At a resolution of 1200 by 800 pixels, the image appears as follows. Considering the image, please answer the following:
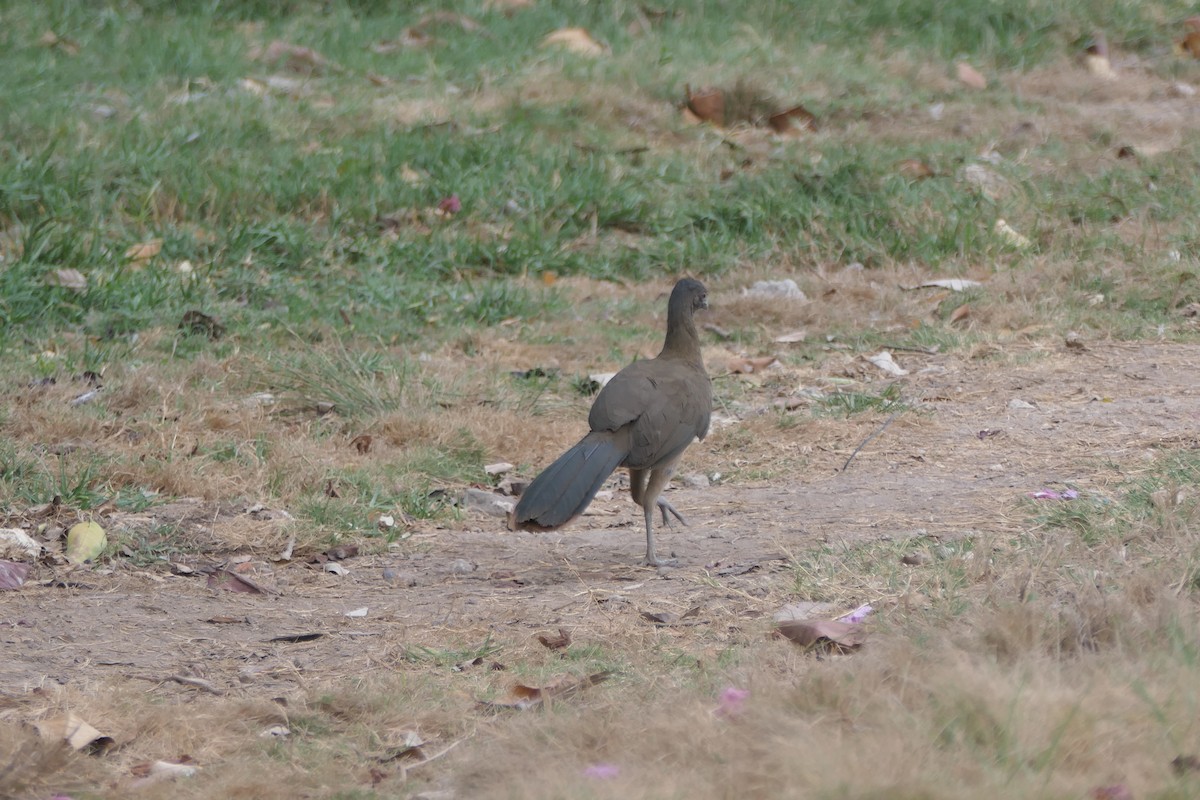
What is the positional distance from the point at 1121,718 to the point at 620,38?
32.4 ft

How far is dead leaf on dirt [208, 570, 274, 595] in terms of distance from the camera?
4.69 meters

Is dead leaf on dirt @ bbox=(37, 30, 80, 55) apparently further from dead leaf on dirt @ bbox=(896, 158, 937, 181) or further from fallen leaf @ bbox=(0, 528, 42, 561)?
fallen leaf @ bbox=(0, 528, 42, 561)

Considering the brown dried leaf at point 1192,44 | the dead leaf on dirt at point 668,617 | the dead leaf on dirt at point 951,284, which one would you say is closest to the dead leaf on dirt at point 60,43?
the dead leaf on dirt at point 951,284

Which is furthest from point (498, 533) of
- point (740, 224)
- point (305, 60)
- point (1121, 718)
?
point (305, 60)

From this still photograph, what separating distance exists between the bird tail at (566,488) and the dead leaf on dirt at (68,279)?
152 inches

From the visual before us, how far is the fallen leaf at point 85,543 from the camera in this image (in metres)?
4.82

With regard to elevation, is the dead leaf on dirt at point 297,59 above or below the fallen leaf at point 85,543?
above

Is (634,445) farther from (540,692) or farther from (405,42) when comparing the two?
(405,42)

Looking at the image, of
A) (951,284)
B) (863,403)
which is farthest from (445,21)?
(863,403)

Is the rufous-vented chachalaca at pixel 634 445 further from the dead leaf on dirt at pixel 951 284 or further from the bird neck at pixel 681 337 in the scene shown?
the dead leaf on dirt at pixel 951 284

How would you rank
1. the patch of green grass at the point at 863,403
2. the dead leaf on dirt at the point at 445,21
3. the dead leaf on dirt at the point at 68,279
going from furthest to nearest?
the dead leaf on dirt at the point at 445,21, the dead leaf on dirt at the point at 68,279, the patch of green grass at the point at 863,403

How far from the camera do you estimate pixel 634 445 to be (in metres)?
4.93

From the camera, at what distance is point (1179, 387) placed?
632 centimetres

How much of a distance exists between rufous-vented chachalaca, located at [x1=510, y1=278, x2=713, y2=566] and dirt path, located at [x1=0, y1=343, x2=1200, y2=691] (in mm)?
204
